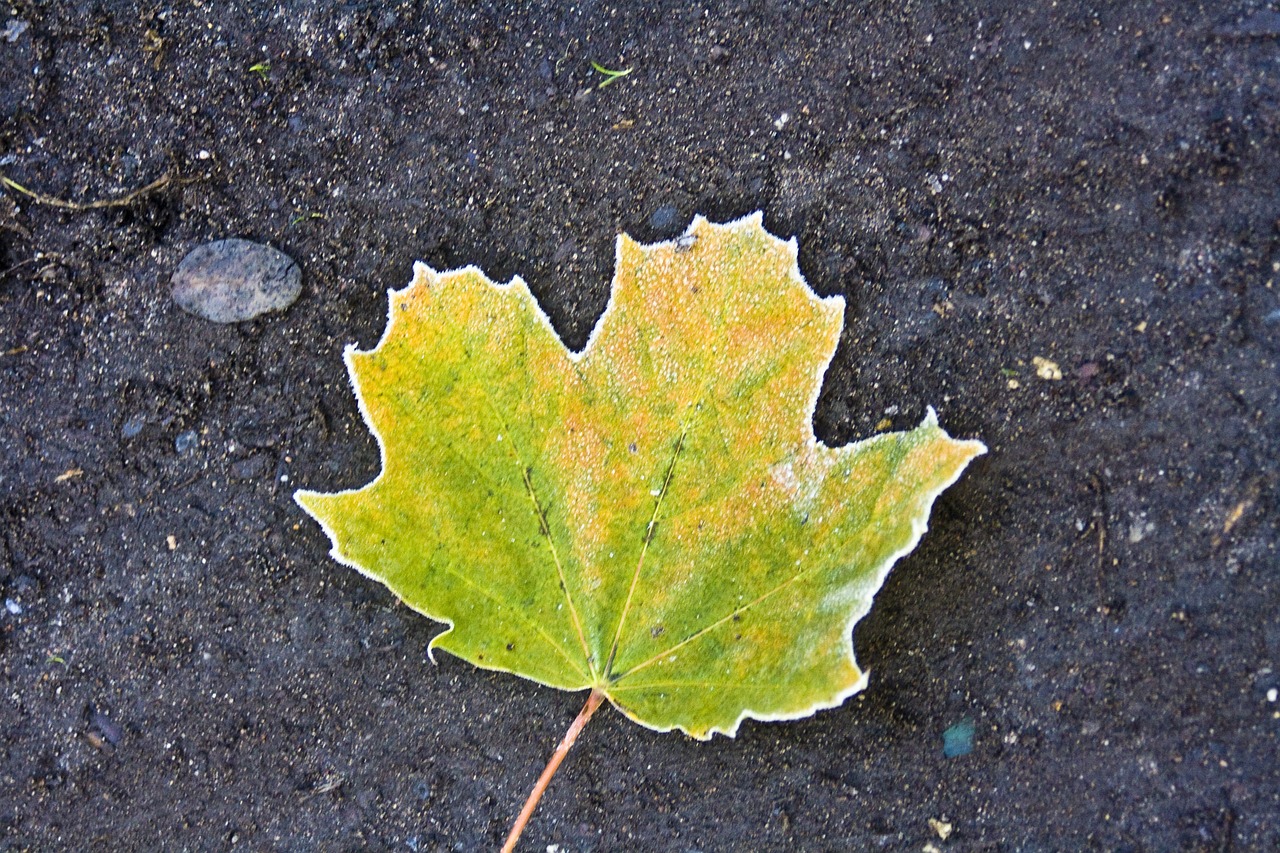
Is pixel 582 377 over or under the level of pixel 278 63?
under

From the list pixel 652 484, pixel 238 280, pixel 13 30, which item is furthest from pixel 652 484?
pixel 13 30

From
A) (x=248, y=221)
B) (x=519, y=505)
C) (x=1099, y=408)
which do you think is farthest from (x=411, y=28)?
(x=1099, y=408)

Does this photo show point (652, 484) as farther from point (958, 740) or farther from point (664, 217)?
point (958, 740)

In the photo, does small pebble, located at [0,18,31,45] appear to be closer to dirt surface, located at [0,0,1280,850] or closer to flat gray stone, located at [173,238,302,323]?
dirt surface, located at [0,0,1280,850]

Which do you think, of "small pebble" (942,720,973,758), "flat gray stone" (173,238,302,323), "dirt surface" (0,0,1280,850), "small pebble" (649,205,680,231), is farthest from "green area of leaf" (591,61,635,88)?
"small pebble" (942,720,973,758)

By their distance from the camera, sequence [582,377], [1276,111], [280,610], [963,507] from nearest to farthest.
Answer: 1. [582,377]
2. [1276,111]
3. [963,507]
4. [280,610]

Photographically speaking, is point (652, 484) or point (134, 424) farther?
point (134, 424)

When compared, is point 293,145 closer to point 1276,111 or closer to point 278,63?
point 278,63
